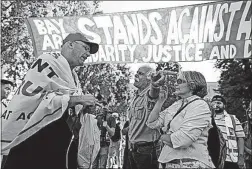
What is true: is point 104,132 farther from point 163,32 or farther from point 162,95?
point 162,95

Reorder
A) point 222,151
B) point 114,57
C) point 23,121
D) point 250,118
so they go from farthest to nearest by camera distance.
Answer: point 250,118, point 114,57, point 222,151, point 23,121

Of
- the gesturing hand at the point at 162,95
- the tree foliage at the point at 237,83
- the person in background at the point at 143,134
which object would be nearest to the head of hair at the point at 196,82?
the gesturing hand at the point at 162,95

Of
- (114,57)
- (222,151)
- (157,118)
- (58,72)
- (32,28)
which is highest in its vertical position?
(32,28)

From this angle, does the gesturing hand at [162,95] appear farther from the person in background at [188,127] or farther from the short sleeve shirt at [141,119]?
the person in background at [188,127]

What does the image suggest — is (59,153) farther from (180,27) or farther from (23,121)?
(180,27)

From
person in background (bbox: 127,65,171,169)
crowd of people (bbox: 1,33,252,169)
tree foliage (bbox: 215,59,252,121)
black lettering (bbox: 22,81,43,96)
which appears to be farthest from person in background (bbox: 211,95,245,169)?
tree foliage (bbox: 215,59,252,121)

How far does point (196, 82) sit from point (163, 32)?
2.58 meters

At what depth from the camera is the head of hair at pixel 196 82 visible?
402 cm

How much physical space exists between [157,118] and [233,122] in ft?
7.47

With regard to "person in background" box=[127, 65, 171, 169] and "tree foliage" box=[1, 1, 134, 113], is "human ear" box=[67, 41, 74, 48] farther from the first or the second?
"tree foliage" box=[1, 1, 134, 113]

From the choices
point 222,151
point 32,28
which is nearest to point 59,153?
point 222,151

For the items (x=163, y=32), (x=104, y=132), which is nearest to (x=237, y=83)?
(x=104, y=132)

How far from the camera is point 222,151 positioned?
16.3 ft

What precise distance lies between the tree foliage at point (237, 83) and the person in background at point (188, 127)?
69.4 feet
